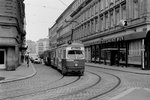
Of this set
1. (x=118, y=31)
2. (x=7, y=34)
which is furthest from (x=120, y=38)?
(x=7, y=34)

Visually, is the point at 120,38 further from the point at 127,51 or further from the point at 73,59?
the point at 73,59

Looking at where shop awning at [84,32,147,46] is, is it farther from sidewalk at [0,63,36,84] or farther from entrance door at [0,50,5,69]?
entrance door at [0,50,5,69]

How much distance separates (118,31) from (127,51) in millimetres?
4349

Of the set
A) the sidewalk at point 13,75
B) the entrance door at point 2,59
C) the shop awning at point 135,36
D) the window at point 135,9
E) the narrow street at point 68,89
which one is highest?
the window at point 135,9

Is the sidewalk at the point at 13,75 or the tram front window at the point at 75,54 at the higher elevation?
the tram front window at the point at 75,54

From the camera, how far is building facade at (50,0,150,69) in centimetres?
3092

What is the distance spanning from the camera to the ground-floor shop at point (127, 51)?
30656 mm

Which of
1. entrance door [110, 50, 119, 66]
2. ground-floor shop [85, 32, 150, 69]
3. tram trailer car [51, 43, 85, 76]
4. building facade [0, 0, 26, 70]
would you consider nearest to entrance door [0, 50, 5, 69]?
building facade [0, 0, 26, 70]

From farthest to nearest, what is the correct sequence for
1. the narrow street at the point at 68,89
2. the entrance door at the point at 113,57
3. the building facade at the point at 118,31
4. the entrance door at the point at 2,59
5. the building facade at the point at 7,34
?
the entrance door at the point at 113,57 → the building facade at the point at 118,31 → the entrance door at the point at 2,59 → the building facade at the point at 7,34 → the narrow street at the point at 68,89

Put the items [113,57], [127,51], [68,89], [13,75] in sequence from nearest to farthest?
[68,89] < [13,75] < [127,51] < [113,57]

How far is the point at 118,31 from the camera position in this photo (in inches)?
1508

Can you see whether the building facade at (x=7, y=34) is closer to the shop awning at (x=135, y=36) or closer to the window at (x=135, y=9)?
the shop awning at (x=135, y=36)

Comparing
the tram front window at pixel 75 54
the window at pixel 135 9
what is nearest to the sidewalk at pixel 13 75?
the tram front window at pixel 75 54

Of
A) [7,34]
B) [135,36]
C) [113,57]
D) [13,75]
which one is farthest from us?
[113,57]
